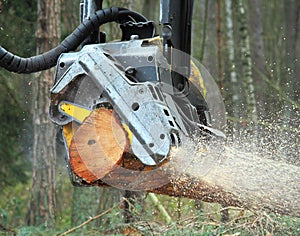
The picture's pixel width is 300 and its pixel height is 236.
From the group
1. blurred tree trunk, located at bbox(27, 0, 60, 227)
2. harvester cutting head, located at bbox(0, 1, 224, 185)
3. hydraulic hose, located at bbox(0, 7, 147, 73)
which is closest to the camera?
harvester cutting head, located at bbox(0, 1, 224, 185)

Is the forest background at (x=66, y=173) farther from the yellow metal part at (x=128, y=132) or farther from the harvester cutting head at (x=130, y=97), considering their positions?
the yellow metal part at (x=128, y=132)

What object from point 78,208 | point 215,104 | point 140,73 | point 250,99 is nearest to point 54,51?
point 140,73

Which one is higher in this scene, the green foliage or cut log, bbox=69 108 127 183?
cut log, bbox=69 108 127 183

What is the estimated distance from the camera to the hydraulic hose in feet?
14.6

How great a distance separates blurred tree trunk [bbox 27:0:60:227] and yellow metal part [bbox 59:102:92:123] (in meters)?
3.08

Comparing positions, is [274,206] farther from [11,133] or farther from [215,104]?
[11,133]

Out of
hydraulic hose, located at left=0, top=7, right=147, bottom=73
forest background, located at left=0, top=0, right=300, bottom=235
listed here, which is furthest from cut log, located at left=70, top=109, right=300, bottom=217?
hydraulic hose, located at left=0, top=7, right=147, bottom=73

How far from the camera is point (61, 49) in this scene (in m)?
4.53

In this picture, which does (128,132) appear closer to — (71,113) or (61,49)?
(71,113)

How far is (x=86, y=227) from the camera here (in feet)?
20.8

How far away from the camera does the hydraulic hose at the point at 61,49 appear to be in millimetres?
4445

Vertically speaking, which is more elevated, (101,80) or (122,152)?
(101,80)

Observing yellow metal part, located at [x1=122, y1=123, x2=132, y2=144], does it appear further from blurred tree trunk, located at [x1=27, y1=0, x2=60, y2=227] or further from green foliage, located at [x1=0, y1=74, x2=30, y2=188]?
green foliage, located at [x1=0, y1=74, x2=30, y2=188]

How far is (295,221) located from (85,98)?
1.72m
